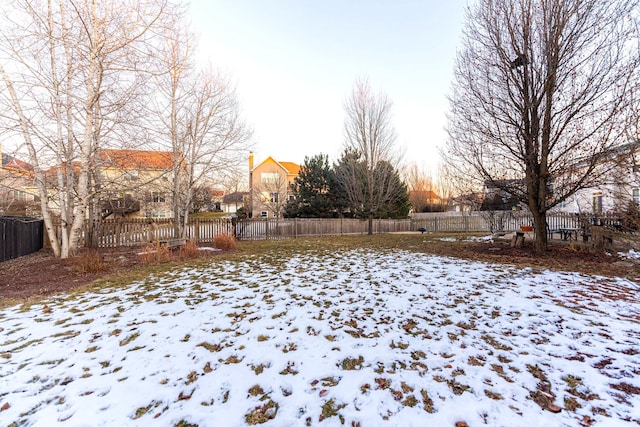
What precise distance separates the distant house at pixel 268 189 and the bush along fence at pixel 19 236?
17.5m

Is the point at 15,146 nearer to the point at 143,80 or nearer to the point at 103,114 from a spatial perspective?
the point at 103,114

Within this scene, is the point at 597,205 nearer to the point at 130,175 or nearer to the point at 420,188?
the point at 130,175

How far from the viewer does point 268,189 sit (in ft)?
95.5

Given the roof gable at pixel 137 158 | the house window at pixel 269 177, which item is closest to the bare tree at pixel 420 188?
the house window at pixel 269 177

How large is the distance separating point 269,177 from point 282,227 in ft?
57.8

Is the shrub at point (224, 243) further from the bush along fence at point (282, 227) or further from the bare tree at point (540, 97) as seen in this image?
the bare tree at point (540, 97)

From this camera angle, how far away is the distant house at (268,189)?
28781mm

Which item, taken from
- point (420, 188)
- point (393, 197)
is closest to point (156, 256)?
point (393, 197)

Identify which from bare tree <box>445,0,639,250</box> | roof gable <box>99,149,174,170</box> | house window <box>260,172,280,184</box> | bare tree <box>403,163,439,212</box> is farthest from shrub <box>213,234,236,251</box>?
bare tree <box>403,163,439,212</box>

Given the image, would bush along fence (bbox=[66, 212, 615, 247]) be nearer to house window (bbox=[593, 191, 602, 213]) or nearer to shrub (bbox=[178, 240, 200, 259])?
house window (bbox=[593, 191, 602, 213])

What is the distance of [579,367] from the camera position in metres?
2.48

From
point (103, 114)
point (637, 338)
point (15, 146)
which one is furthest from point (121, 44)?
point (637, 338)

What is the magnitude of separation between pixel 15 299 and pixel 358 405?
6032 millimetres

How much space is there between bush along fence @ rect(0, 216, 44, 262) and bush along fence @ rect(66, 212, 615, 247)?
158 cm
